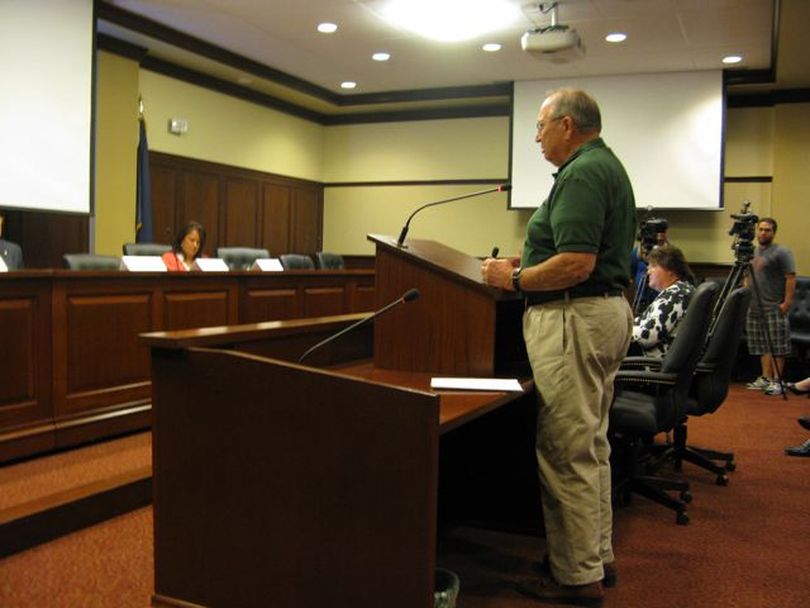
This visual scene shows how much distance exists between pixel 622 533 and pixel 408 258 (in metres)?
1.40

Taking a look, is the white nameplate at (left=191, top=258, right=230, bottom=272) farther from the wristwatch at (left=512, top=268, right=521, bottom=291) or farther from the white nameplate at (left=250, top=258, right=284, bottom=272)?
the wristwatch at (left=512, top=268, right=521, bottom=291)

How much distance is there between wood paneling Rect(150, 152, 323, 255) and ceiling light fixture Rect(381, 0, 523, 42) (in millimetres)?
2649

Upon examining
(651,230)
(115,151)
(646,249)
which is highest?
(115,151)

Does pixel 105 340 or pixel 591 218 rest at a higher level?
pixel 591 218

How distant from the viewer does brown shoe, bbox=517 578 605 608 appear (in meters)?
2.08

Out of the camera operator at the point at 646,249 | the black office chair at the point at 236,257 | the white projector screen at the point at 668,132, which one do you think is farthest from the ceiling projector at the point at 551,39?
the black office chair at the point at 236,257

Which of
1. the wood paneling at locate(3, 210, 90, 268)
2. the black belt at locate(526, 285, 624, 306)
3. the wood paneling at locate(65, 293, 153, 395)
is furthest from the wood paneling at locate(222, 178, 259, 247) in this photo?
the black belt at locate(526, 285, 624, 306)

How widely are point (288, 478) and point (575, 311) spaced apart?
0.85 meters

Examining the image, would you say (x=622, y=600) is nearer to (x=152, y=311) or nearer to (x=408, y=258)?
(x=408, y=258)

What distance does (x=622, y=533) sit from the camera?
111 inches

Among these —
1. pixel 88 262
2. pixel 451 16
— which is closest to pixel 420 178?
pixel 451 16

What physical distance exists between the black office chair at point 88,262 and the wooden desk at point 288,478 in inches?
115

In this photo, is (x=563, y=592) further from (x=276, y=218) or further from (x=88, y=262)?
(x=276, y=218)

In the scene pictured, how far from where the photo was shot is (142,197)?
6832 mm
